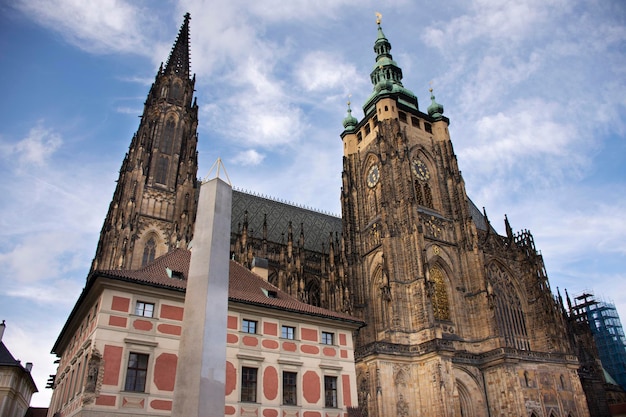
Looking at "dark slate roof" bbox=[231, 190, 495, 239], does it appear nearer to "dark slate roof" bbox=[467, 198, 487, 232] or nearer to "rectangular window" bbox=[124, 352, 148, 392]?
"dark slate roof" bbox=[467, 198, 487, 232]

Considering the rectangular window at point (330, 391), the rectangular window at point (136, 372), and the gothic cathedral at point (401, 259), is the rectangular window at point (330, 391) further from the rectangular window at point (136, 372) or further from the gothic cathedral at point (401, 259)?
the gothic cathedral at point (401, 259)

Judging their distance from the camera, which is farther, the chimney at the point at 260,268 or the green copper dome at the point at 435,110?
the green copper dome at the point at 435,110

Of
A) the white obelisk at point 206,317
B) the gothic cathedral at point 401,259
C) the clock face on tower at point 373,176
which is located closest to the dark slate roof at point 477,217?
the gothic cathedral at point 401,259

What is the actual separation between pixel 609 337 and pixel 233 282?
6130 cm

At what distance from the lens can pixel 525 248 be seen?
44.6m

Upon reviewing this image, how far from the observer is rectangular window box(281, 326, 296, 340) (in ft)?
68.7

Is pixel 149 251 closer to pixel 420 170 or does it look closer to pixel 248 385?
pixel 248 385

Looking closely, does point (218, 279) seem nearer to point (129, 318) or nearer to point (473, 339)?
point (129, 318)

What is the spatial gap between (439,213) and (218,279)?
108 feet

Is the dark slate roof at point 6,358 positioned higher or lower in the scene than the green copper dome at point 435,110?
lower

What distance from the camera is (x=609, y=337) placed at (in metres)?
64.3

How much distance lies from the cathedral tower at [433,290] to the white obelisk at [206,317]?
22918mm

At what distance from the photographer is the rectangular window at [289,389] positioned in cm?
1971

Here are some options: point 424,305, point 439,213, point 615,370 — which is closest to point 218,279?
point 424,305
